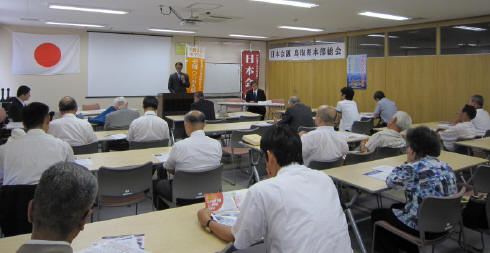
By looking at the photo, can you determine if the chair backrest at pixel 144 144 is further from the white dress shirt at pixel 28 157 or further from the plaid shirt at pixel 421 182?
the plaid shirt at pixel 421 182

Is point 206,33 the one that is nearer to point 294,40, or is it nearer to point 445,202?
point 294,40

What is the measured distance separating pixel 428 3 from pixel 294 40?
606 centimetres

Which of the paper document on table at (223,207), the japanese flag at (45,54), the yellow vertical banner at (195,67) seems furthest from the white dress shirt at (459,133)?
the japanese flag at (45,54)

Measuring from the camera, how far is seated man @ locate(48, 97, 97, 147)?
13.9ft

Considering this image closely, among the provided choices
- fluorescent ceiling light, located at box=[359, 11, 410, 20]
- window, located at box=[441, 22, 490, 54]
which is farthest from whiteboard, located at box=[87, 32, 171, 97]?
window, located at box=[441, 22, 490, 54]

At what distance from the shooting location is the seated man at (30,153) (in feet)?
8.85

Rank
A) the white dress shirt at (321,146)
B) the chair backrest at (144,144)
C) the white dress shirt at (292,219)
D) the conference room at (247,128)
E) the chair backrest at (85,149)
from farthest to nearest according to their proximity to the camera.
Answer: the chair backrest at (144,144) < the chair backrest at (85,149) < the white dress shirt at (321,146) < the conference room at (247,128) < the white dress shirt at (292,219)

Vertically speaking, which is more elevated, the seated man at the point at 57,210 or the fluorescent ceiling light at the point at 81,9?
the fluorescent ceiling light at the point at 81,9

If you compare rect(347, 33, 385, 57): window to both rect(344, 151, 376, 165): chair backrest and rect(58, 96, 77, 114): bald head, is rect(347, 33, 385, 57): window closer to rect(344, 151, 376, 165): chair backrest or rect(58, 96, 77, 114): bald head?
rect(344, 151, 376, 165): chair backrest

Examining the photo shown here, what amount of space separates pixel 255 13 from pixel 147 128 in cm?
365


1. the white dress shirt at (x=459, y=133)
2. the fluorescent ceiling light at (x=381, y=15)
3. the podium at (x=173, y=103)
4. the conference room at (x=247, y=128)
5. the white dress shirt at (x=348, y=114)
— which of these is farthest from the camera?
the podium at (x=173, y=103)

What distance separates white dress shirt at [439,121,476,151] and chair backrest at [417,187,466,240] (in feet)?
10.7

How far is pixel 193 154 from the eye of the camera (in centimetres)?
330

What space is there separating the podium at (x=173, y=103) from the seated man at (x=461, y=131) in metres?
5.29
